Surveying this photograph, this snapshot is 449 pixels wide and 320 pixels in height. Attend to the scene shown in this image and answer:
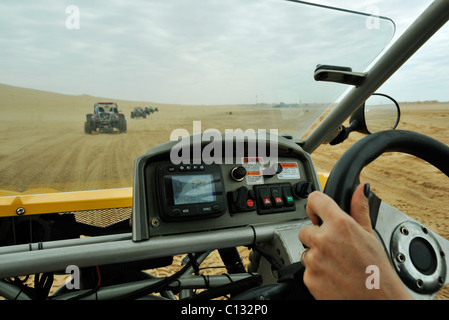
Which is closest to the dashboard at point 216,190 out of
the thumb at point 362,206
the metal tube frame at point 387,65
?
the metal tube frame at point 387,65

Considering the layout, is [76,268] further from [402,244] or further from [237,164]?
[402,244]

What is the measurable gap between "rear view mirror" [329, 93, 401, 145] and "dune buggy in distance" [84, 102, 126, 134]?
4.03 meters

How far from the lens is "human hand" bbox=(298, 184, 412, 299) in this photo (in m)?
0.56

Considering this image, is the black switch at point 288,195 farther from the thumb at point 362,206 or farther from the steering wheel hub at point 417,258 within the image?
the thumb at point 362,206

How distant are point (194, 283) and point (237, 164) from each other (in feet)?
1.59

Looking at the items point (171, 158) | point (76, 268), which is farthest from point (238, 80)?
point (76, 268)

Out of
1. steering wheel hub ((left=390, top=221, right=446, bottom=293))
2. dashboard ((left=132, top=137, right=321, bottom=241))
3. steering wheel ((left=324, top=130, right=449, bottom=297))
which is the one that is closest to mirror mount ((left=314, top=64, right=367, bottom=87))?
dashboard ((left=132, top=137, right=321, bottom=241))

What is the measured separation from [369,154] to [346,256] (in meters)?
0.34

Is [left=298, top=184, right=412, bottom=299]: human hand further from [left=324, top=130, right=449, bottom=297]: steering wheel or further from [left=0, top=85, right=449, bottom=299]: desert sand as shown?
[left=0, top=85, right=449, bottom=299]: desert sand

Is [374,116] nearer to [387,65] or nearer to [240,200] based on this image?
[387,65]

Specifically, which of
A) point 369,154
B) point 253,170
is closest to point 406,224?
point 369,154

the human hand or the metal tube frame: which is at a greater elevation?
the metal tube frame

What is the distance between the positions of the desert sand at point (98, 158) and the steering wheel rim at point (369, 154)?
1.86m

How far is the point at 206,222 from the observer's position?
1192 millimetres
